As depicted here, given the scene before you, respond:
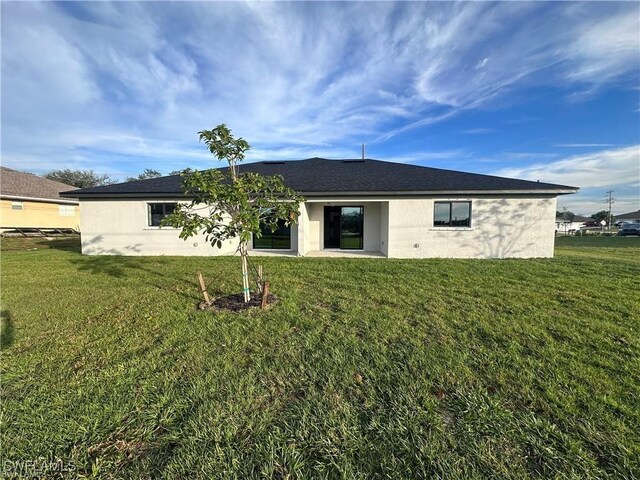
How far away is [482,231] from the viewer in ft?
37.4

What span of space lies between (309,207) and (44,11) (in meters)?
10.3

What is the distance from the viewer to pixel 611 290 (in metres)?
6.16

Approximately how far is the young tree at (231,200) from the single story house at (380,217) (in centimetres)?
495

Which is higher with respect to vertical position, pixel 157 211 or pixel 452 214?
pixel 157 211

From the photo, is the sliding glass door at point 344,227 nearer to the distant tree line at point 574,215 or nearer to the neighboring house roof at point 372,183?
the neighboring house roof at point 372,183

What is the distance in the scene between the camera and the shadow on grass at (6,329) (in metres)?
3.88

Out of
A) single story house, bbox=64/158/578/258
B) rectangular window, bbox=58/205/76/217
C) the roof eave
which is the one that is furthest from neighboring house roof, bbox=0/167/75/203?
single story house, bbox=64/158/578/258

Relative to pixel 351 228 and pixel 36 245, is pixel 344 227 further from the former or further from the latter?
pixel 36 245

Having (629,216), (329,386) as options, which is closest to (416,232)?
(329,386)

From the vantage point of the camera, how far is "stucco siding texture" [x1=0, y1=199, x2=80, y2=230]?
21.5 metres

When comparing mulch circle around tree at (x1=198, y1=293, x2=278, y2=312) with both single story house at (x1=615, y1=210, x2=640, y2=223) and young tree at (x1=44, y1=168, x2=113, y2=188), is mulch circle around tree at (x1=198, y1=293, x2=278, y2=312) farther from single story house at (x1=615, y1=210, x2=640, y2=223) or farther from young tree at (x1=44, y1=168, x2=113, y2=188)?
single story house at (x1=615, y1=210, x2=640, y2=223)

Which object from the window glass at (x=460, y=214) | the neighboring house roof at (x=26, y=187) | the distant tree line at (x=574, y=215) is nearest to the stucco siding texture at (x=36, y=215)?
the neighboring house roof at (x=26, y=187)

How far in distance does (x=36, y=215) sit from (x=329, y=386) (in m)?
31.8

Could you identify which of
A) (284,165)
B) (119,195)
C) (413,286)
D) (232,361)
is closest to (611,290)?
(413,286)
